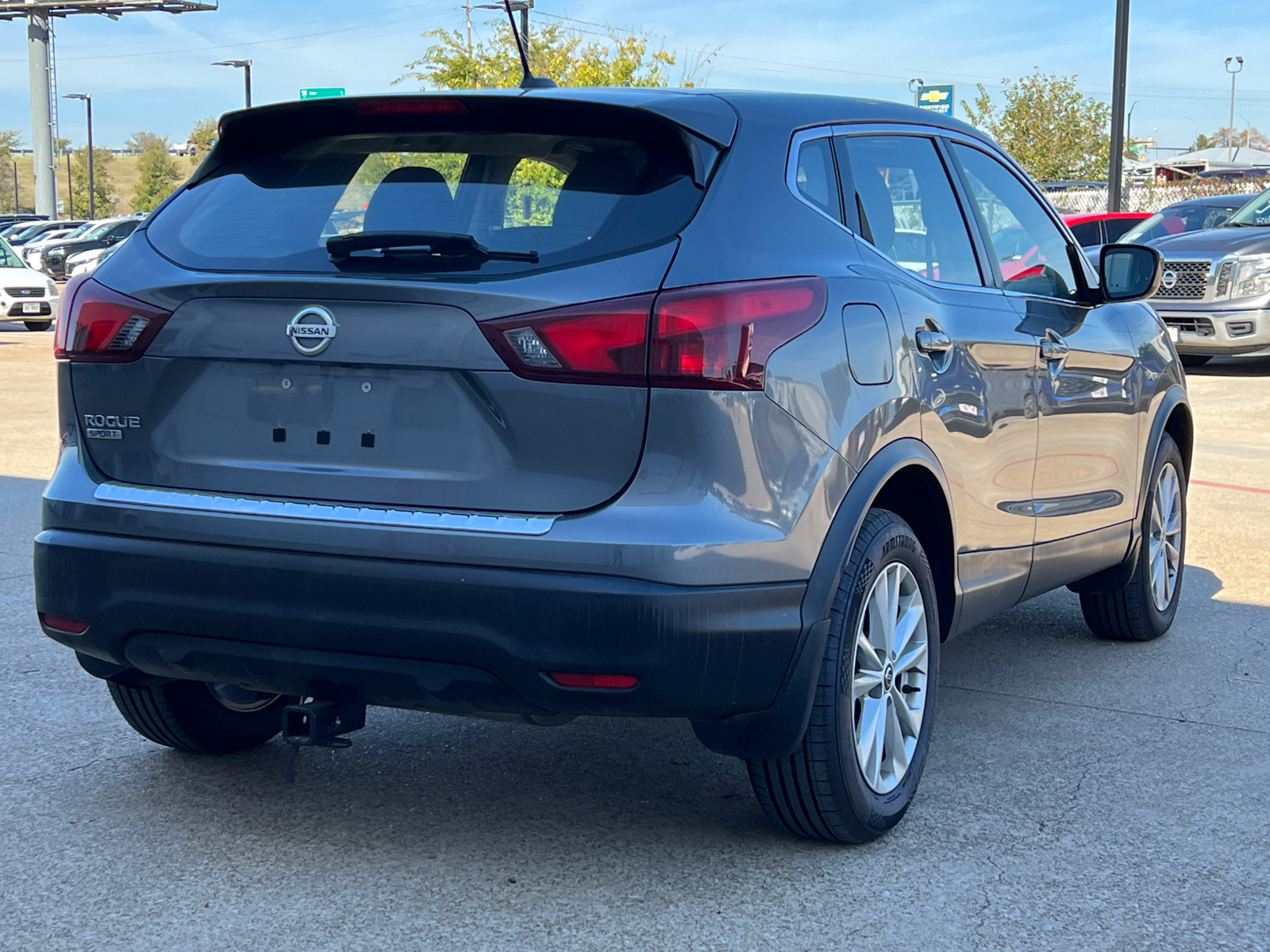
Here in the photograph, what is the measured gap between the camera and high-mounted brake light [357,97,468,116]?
3.52m

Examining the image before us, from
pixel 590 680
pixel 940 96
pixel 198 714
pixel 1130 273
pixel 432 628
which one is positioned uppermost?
pixel 940 96

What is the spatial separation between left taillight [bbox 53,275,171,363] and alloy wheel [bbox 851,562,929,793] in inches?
67.1

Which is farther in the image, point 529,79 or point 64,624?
point 529,79

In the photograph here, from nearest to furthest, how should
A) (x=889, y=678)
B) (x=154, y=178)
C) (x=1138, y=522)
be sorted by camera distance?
1. (x=889, y=678)
2. (x=1138, y=522)
3. (x=154, y=178)

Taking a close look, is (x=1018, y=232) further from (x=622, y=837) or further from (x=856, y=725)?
(x=622, y=837)

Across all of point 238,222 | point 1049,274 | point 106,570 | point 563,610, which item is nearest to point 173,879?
point 106,570

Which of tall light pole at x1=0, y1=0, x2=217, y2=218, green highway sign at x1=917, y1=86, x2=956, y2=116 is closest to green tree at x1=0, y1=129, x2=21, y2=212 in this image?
tall light pole at x1=0, y1=0, x2=217, y2=218

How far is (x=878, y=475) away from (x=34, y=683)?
9.67 ft

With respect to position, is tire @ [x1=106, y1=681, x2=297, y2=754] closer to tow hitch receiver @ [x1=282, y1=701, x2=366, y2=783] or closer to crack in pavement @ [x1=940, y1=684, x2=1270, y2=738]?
tow hitch receiver @ [x1=282, y1=701, x2=366, y2=783]

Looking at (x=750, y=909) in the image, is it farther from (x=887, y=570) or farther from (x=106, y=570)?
(x=106, y=570)

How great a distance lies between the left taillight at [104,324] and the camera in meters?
3.48

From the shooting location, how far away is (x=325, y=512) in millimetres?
3230

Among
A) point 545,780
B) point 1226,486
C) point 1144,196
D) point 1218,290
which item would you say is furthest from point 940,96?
point 545,780

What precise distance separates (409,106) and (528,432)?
894 mm
